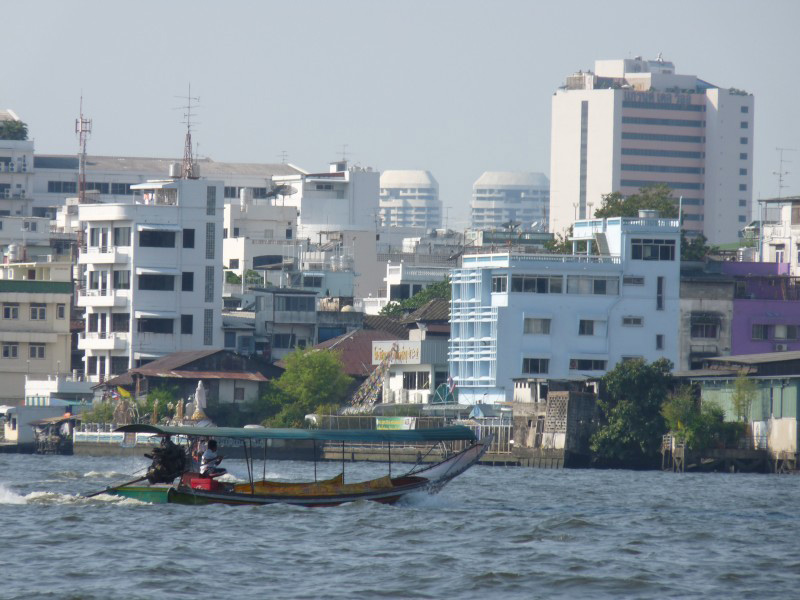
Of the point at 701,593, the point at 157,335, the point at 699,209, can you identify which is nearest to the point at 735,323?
the point at 157,335

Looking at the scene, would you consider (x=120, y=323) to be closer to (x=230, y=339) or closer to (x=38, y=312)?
(x=38, y=312)

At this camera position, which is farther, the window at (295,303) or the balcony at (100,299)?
the window at (295,303)

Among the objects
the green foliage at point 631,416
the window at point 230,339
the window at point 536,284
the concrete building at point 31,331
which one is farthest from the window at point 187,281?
the green foliage at point 631,416

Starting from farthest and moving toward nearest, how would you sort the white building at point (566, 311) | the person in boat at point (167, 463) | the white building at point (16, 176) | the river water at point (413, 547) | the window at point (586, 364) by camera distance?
the white building at point (16, 176), the window at point (586, 364), the white building at point (566, 311), the person in boat at point (167, 463), the river water at point (413, 547)

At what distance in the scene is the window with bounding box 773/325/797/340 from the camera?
8406 centimetres

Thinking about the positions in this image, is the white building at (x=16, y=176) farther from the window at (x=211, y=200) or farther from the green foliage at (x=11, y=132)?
the window at (x=211, y=200)

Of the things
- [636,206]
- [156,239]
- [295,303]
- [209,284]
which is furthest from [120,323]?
[636,206]

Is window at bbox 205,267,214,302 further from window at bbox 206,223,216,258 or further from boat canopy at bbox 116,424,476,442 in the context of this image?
boat canopy at bbox 116,424,476,442

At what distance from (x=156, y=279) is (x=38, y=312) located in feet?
24.3

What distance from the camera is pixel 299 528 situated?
38.9m

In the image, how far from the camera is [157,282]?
92125 mm

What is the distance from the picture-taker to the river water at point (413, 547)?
31.3 metres

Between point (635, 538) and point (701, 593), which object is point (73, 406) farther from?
point (701, 593)

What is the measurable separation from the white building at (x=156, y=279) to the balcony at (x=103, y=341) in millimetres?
49
